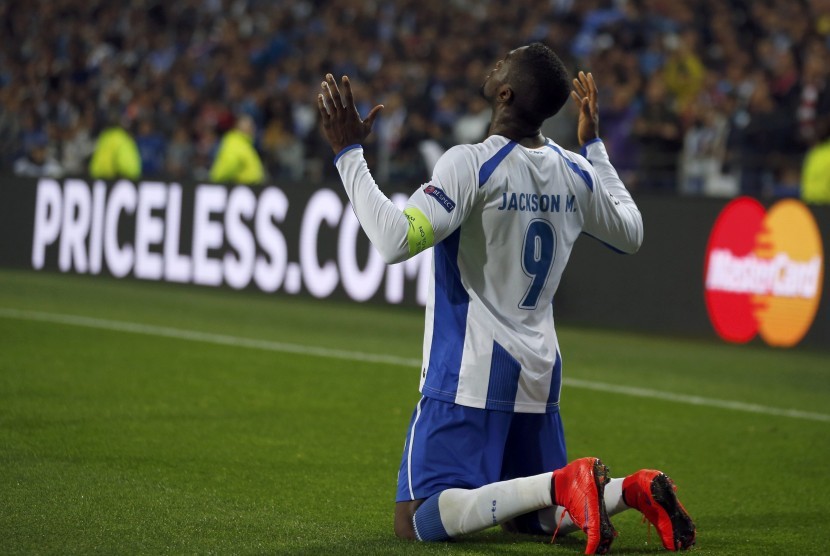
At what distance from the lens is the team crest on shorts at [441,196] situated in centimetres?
441

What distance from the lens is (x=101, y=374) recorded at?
9.04 meters

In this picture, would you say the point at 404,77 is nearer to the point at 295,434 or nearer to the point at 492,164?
the point at 295,434

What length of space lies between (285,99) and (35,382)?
12584mm

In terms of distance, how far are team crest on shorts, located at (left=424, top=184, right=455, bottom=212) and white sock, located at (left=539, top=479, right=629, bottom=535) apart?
1.13m

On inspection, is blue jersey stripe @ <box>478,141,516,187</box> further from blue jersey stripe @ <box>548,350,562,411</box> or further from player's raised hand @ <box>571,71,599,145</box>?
blue jersey stripe @ <box>548,350,562,411</box>

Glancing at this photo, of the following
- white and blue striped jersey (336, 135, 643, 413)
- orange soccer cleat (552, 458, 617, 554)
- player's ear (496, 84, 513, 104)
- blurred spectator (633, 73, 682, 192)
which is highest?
blurred spectator (633, 73, 682, 192)

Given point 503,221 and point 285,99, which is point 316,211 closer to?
point 285,99

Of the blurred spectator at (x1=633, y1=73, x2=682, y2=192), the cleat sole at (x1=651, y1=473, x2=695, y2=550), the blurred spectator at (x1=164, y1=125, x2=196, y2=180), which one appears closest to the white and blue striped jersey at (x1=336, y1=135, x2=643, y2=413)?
the cleat sole at (x1=651, y1=473, x2=695, y2=550)

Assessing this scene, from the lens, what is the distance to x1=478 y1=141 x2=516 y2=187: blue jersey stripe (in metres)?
4.54

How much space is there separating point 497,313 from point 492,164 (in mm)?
531

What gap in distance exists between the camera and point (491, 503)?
4.48 meters

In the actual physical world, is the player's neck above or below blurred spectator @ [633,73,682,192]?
below

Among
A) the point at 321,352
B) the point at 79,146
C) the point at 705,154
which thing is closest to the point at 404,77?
the point at 79,146

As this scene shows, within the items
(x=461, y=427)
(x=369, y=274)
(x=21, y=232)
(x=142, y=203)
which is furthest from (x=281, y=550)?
(x=21, y=232)
